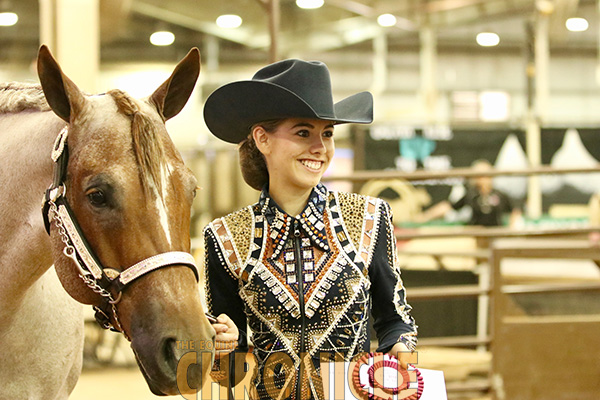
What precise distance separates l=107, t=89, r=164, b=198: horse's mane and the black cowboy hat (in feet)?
0.70

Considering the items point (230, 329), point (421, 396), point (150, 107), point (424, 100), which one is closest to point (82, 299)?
point (230, 329)

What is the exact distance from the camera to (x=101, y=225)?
1352 millimetres

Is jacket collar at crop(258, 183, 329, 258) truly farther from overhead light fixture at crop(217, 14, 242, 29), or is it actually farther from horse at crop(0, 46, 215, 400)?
overhead light fixture at crop(217, 14, 242, 29)

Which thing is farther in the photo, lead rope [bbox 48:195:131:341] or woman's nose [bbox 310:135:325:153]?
woman's nose [bbox 310:135:325:153]

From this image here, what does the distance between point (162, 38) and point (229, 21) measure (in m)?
3.07

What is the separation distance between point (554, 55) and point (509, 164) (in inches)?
333

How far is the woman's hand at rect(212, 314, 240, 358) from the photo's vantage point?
1.41m

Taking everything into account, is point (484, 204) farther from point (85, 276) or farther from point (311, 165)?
point (85, 276)

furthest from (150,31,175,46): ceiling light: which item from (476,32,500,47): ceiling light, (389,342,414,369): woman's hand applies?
(389,342,414,369): woman's hand

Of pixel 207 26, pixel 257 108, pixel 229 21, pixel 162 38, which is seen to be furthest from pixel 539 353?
pixel 162 38

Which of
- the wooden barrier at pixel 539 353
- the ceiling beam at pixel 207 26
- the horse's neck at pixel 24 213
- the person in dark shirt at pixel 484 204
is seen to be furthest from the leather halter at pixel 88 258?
the ceiling beam at pixel 207 26

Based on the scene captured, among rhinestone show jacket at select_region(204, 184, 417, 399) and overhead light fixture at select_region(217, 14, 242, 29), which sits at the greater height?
overhead light fixture at select_region(217, 14, 242, 29)

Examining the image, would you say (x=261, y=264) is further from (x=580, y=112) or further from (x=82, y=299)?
(x=580, y=112)

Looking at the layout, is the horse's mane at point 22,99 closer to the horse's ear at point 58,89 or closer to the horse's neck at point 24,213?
the horse's neck at point 24,213
